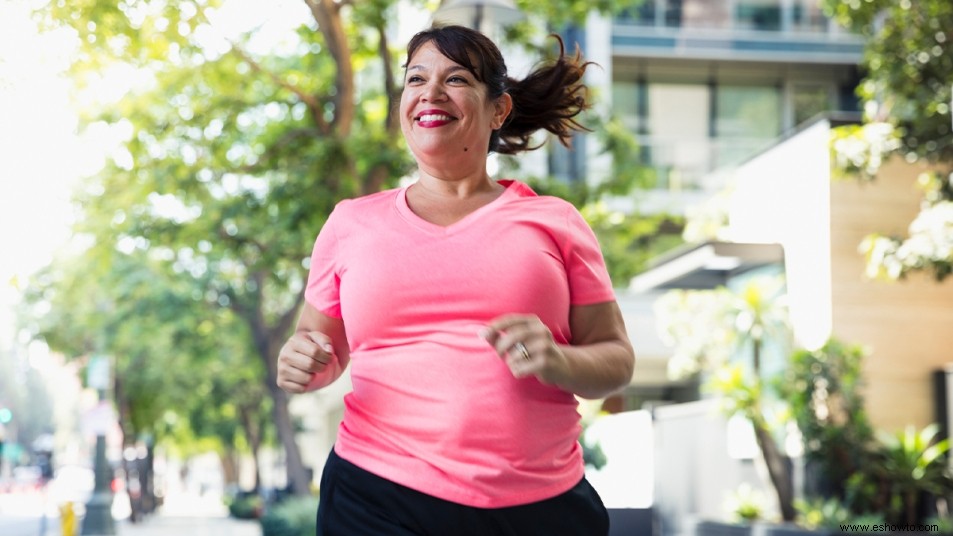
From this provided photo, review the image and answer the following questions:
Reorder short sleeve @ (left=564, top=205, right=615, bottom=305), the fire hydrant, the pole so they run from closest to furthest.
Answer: short sleeve @ (left=564, top=205, right=615, bottom=305), the fire hydrant, the pole

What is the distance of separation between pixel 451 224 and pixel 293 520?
1607 cm

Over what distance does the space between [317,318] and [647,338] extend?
27.1 metres

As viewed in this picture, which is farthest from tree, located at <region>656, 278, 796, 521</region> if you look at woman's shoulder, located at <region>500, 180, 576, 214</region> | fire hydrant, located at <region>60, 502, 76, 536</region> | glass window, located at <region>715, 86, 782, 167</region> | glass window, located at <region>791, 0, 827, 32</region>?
woman's shoulder, located at <region>500, 180, 576, 214</region>

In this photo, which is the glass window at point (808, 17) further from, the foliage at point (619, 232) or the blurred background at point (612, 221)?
the foliage at point (619, 232)

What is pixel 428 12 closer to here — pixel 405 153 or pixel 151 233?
pixel 405 153

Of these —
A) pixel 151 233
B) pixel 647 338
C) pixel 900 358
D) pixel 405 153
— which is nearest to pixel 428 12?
pixel 405 153

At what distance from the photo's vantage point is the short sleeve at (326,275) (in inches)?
110

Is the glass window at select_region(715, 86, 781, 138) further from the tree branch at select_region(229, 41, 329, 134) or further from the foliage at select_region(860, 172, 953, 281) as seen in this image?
the foliage at select_region(860, 172, 953, 281)

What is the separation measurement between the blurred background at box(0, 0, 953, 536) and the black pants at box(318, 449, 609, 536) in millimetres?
4113

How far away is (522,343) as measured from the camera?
2287 mm

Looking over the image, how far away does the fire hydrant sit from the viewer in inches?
746

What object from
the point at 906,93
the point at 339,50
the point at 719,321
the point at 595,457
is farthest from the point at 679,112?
the point at 595,457

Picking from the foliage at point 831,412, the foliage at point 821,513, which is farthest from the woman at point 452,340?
the foliage at point 831,412

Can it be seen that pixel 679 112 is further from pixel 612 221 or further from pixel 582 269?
pixel 582 269
